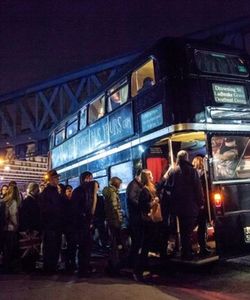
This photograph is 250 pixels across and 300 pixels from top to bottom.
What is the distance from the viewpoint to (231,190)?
6898 millimetres

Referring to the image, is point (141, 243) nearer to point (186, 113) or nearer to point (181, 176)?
point (181, 176)

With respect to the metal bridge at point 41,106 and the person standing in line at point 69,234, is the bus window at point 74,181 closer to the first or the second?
the person standing in line at point 69,234

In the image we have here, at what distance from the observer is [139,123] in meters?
8.02

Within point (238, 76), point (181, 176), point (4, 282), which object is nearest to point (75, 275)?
point (4, 282)

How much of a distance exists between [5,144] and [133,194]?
19.7 metres

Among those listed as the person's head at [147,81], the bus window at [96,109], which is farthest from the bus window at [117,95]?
the person's head at [147,81]

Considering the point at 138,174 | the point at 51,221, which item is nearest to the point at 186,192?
the point at 138,174

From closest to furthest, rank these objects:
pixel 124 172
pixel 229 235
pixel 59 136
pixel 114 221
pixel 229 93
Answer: pixel 229 235
pixel 229 93
pixel 114 221
pixel 124 172
pixel 59 136

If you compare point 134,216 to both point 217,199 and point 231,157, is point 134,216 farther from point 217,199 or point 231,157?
point 231,157

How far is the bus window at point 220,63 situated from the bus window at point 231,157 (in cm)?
120

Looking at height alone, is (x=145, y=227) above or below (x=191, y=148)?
below

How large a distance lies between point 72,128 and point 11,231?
461cm

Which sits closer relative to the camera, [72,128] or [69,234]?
[69,234]

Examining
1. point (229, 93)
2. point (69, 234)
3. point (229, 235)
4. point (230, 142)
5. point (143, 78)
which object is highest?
point (143, 78)
